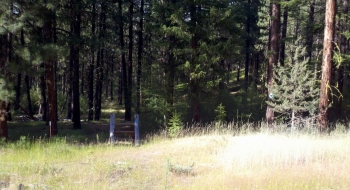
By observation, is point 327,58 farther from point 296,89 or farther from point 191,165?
point 191,165

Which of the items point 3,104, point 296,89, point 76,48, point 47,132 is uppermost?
point 76,48

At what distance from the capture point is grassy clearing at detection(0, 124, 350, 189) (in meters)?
5.82

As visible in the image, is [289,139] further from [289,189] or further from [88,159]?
[88,159]

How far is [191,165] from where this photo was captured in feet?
23.3

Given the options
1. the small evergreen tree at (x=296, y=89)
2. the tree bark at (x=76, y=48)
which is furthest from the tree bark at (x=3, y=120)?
the small evergreen tree at (x=296, y=89)

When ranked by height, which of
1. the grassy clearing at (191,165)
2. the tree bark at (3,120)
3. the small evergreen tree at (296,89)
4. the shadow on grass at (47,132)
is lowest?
the shadow on grass at (47,132)

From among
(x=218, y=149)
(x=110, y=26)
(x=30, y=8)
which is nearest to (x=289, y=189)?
Answer: (x=218, y=149)

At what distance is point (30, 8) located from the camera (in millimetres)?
10750

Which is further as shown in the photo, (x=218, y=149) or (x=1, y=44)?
(x=1, y=44)

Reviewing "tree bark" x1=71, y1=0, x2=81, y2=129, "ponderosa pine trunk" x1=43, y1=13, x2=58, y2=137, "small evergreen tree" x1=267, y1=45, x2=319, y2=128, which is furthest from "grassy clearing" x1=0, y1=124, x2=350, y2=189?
"tree bark" x1=71, y1=0, x2=81, y2=129

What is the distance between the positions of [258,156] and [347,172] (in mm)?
1827

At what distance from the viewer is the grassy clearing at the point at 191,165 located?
5.82 m

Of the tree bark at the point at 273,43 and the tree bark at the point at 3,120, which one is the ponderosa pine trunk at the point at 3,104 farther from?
the tree bark at the point at 273,43

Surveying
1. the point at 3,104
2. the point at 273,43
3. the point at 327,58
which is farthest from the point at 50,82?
the point at 327,58
